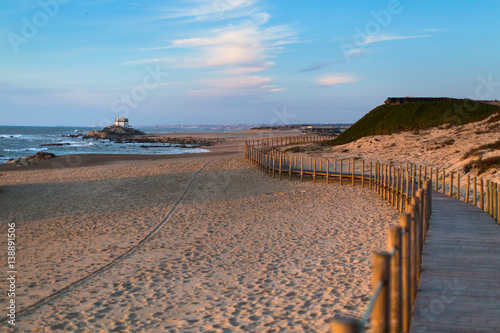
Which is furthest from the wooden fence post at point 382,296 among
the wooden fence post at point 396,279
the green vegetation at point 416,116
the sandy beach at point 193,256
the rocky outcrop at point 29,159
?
the rocky outcrop at point 29,159

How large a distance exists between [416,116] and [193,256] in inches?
1216

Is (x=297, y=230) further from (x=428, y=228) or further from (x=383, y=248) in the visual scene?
(x=428, y=228)

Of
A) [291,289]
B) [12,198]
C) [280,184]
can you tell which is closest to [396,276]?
[291,289]

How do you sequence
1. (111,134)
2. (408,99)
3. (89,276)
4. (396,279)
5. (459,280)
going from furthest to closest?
(111,134) → (408,99) → (89,276) → (459,280) → (396,279)

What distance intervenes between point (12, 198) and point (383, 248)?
1584cm

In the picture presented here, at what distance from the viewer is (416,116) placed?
35156mm

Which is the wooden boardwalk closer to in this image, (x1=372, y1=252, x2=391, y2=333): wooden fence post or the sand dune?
the sand dune

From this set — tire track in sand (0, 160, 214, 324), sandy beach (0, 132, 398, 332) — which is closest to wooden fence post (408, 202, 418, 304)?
sandy beach (0, 132, 398, 332)

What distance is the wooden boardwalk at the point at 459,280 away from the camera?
4.32 metres

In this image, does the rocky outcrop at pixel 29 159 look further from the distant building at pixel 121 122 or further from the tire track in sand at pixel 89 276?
the distant building at pixel 121 122

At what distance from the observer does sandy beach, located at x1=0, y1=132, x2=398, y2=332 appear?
20.0 ft

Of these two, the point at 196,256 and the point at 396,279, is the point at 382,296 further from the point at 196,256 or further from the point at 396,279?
the point at 196,256

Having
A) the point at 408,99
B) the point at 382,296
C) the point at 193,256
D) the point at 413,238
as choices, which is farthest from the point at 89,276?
the point at 408,99

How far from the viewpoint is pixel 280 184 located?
20422mm
